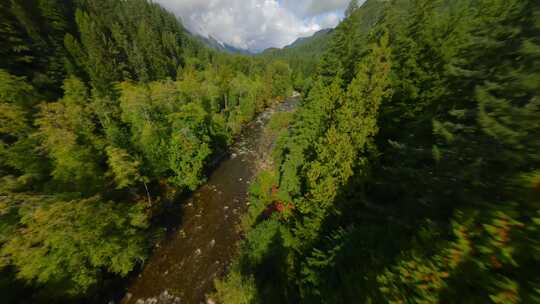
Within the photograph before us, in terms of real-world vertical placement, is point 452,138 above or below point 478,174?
above

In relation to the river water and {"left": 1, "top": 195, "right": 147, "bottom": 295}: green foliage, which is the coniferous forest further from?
the river water

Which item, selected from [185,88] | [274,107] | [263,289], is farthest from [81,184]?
[274,107]

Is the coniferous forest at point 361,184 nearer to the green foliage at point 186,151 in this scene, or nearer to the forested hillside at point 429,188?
the forested hillside at point 429,188

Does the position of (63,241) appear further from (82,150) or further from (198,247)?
(198,247)

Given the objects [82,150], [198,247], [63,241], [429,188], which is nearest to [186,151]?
[82,150]

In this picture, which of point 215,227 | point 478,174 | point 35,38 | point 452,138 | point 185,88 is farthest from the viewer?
point 185,88

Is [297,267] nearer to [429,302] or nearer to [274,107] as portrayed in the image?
[429,302]
